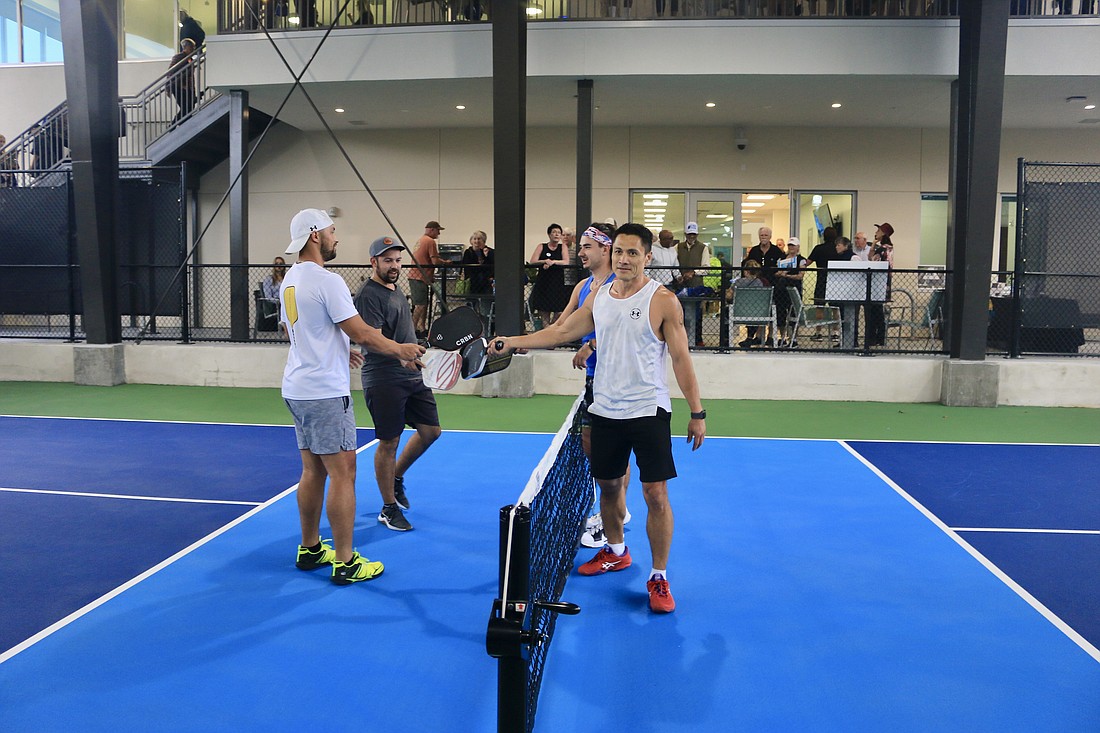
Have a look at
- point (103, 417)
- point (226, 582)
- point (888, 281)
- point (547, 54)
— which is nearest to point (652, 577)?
point (226, 582)

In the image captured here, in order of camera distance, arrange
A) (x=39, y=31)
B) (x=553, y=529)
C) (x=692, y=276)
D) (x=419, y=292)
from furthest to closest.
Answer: (x=39, y=31)
(x=419, y=292)
(x=692, y=276)
(x=553, y=529)

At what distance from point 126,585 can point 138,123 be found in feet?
52.2

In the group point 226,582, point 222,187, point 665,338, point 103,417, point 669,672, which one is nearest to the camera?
point 669,672

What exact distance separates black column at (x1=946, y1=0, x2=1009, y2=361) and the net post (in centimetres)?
1015

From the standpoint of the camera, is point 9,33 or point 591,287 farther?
point 9,33

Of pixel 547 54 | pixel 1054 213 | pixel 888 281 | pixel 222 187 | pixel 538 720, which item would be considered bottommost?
pixel 538 720

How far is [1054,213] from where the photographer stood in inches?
463

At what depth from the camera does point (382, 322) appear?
5980 millimetres

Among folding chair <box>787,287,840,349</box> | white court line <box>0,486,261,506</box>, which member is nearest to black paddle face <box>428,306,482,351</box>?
white court line <box>0,486,261,506</box>

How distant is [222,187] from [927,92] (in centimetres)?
1466

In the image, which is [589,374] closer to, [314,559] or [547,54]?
[314,559]

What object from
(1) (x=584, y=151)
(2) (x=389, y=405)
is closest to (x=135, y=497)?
(2) (x=389, y=405)

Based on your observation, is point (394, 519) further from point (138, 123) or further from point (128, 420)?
point (138, 123)

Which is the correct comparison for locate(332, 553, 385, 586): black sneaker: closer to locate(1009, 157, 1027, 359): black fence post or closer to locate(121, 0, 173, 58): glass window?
locate(1009, 157, 1027, 359): black fence post
